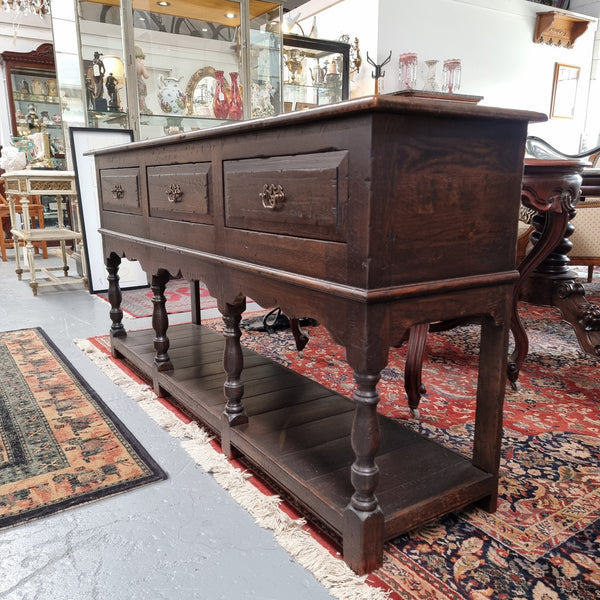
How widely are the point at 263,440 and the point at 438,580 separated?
0.58 meters

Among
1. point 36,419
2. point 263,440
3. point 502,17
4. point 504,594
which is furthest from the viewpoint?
point 502,17

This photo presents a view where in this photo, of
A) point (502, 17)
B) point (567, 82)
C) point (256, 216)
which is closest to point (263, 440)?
point (256, 216)

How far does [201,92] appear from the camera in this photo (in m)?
4.61

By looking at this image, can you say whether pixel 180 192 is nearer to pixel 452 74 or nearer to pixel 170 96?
pixel 170 96

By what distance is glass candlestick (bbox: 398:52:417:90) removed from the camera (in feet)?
18.0

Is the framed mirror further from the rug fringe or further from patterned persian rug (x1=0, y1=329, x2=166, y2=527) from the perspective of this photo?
the rug fringe

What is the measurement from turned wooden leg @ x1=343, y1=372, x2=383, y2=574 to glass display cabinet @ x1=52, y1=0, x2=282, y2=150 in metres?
3.83

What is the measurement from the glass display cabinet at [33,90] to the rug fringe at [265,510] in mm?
5958

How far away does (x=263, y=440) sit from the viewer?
148cm

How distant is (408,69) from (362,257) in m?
5.23

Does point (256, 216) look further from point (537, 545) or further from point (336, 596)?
point (537, 545)

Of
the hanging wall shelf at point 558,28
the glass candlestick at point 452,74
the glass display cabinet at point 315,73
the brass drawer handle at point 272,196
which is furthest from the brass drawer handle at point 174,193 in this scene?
the hanging wall shelf at point 558,28

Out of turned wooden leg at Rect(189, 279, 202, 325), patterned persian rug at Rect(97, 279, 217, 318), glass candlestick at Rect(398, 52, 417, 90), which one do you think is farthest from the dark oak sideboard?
glass candlestick at Rect(398, 52, 417, 90)

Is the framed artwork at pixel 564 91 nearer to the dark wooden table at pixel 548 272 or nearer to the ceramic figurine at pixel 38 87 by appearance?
the dark wooden table at pixel 548 272
